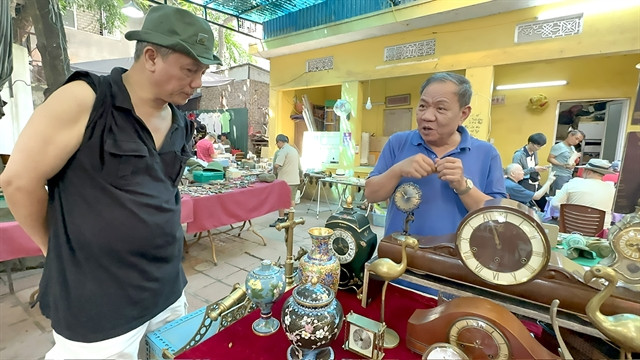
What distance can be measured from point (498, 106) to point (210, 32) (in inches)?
304

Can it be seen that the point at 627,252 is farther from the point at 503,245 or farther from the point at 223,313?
the point at 223,313

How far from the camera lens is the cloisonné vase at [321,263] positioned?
104cm

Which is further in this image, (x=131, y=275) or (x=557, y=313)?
(x=131, y=275)

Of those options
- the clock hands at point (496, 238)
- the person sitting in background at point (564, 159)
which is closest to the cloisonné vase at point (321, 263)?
the clock hands at point (496, 238)

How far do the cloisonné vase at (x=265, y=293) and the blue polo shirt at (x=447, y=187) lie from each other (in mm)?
625

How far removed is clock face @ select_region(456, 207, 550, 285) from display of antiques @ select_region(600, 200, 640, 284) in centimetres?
26

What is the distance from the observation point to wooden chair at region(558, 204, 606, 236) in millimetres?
3004

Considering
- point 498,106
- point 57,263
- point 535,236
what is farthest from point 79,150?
point 498,106

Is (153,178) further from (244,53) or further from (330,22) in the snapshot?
(244,53)

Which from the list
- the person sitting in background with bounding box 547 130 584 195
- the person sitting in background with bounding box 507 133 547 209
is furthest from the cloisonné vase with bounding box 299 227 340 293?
the person sitting in background with bounding box 547 130 584 195

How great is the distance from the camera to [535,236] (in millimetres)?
795

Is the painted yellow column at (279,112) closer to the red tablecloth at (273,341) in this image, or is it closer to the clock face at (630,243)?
the red tablecloth at (273,341)

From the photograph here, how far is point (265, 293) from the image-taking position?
977mm

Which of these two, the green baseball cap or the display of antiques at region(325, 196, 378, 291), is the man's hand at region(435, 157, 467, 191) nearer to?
the display of antiques at region(325, 196, 378, 291)
